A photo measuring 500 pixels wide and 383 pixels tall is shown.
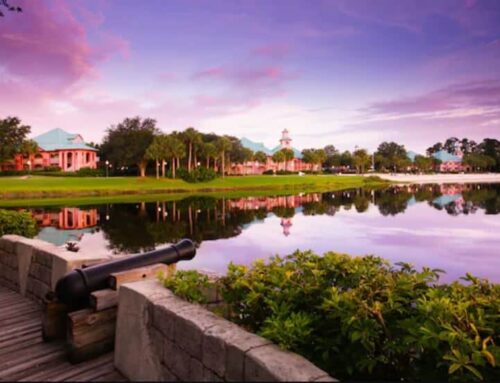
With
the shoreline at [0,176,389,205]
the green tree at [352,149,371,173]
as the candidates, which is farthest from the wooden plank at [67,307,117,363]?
the green tree at [352,149,371,173]

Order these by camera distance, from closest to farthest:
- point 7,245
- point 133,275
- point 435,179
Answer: point 133,275 → point 7,245 → point 435,179

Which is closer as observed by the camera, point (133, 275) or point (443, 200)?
point (133, 275)

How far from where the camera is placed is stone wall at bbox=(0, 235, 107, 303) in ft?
19.6

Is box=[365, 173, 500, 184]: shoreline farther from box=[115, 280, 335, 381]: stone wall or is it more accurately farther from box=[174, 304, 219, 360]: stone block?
box=[174, 304, 219, 360]: stone block

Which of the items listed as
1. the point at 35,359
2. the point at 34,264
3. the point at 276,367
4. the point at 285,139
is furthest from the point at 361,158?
the point at 276,367

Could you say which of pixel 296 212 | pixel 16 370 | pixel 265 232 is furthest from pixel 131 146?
pixel 16 370

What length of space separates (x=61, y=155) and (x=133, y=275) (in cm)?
10345

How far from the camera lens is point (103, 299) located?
4.61 metres

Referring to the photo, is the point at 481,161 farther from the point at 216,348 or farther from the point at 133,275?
the point at 216,348

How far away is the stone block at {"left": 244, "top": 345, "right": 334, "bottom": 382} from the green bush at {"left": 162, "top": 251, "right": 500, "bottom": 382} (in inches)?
11.7

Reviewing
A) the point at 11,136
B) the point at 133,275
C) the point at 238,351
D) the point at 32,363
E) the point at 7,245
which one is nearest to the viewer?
the point at 238,351

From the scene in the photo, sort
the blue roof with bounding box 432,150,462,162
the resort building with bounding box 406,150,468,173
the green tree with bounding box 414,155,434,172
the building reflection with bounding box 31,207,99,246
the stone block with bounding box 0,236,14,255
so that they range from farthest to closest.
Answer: the blue roof with bounding box 432,150,462,162 → the resort building with bounding box 406,150,468,173 → the green tree with bounding box 414,155,434,172 → the building reflection with bounding box 31,207,99,246 → the stone block with bounding box 0,236,14,255

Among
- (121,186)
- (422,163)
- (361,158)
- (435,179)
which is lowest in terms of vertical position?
(435,179)

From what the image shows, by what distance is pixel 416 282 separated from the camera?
4.14 meters
